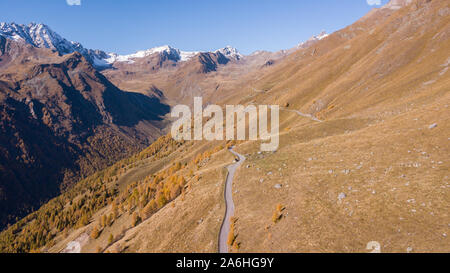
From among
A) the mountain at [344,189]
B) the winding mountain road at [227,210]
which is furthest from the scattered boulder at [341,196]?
the winding mountain road at [227,210]

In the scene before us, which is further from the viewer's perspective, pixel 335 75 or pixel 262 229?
pixel 335 75

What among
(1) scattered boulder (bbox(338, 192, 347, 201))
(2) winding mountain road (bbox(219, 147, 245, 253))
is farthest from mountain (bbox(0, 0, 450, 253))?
(2) winding mountain road (bbox(219, 147, 245, 253))

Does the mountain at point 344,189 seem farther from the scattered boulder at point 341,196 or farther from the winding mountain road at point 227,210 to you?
the winding mountain road at point 227,210

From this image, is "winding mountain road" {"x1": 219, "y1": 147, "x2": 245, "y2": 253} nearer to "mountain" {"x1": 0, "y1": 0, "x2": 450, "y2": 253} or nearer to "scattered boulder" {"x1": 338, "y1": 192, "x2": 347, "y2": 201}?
"mountain" {"x1": 0, "y1": 0, "x2": 450, "y2": 253}

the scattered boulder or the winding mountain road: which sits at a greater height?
the scattered boulder

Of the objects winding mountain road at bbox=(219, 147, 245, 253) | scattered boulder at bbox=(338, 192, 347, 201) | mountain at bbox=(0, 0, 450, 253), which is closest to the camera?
mountain at bbox=(0, 0, 450, 253)

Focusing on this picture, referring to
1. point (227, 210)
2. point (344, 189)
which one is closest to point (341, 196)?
point (344, 189)

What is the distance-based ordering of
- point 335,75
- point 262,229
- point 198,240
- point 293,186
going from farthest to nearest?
point 335,75
point 293,186
point 198,240
point 262,229

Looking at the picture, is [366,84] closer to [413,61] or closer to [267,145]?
[413,61]
